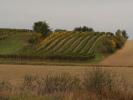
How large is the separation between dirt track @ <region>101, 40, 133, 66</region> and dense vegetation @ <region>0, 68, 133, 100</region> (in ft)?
154

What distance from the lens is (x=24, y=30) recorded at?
104 metres

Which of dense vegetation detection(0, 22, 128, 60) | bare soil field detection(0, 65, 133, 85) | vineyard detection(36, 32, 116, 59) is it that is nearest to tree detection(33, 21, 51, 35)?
dense vegetation detection(0, 22, 128, 60)

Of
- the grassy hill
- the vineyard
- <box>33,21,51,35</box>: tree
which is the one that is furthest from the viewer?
<box>33,21,51,35</box>: tree

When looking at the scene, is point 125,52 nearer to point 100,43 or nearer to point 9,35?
point 100,43

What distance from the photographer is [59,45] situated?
3152 inches

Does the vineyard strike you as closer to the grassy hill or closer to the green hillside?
the grassy hill

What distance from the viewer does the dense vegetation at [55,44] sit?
2655 inches

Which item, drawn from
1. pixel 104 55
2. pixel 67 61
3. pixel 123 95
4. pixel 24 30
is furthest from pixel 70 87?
pixel 24 30

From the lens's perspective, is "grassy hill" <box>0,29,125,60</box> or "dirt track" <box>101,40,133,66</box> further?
"grassy hill" <box>0,29,125,60</box>

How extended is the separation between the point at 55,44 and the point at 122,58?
51.4ft

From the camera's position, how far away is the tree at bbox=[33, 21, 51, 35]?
315 ft

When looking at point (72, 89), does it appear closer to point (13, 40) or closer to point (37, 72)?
point (37, 72)

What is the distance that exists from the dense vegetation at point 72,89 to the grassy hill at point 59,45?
49.0 m

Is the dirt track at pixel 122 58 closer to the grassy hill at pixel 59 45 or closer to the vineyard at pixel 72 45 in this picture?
the grassy hill at pixel 59 45
